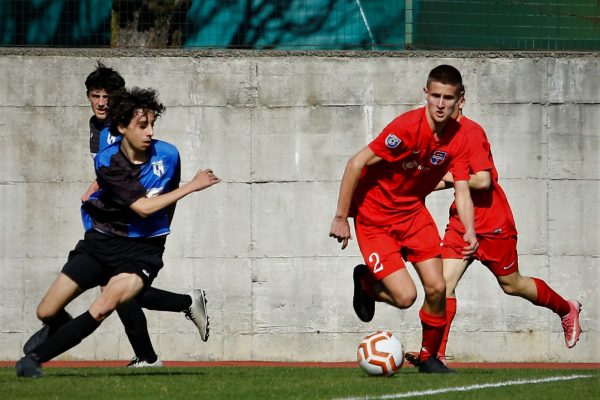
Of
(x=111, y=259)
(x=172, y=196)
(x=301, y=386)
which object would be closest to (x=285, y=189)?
(x=111, y=259)

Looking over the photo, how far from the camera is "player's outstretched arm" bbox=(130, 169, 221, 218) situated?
7.21 m

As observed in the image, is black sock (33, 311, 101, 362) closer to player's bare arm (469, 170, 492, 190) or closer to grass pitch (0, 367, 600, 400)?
grass pitch (0, 367, 600, 400)

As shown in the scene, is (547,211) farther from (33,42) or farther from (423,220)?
(33,42)

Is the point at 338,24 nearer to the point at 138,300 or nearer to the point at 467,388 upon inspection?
the point at 138,300

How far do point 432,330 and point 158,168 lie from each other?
2.19 metres

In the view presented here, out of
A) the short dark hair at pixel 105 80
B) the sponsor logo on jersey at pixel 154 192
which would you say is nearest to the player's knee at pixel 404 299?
the sponsor logo on jersey at pixel 154 192

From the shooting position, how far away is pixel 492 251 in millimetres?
9008

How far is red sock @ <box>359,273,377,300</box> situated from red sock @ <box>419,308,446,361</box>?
433 mm

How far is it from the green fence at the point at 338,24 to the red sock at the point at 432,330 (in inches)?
163

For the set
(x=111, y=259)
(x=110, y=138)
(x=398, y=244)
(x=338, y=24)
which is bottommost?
(x=111, y=259)

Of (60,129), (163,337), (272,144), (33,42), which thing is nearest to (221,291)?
(163,337)

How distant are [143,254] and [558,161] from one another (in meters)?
5.02

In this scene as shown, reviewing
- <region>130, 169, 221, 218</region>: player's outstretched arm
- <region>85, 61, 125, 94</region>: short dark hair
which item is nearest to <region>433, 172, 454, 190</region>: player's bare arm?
<region>130, 169, 221, 218</region>: player's outstretched arm

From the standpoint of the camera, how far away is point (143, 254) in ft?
25.1
